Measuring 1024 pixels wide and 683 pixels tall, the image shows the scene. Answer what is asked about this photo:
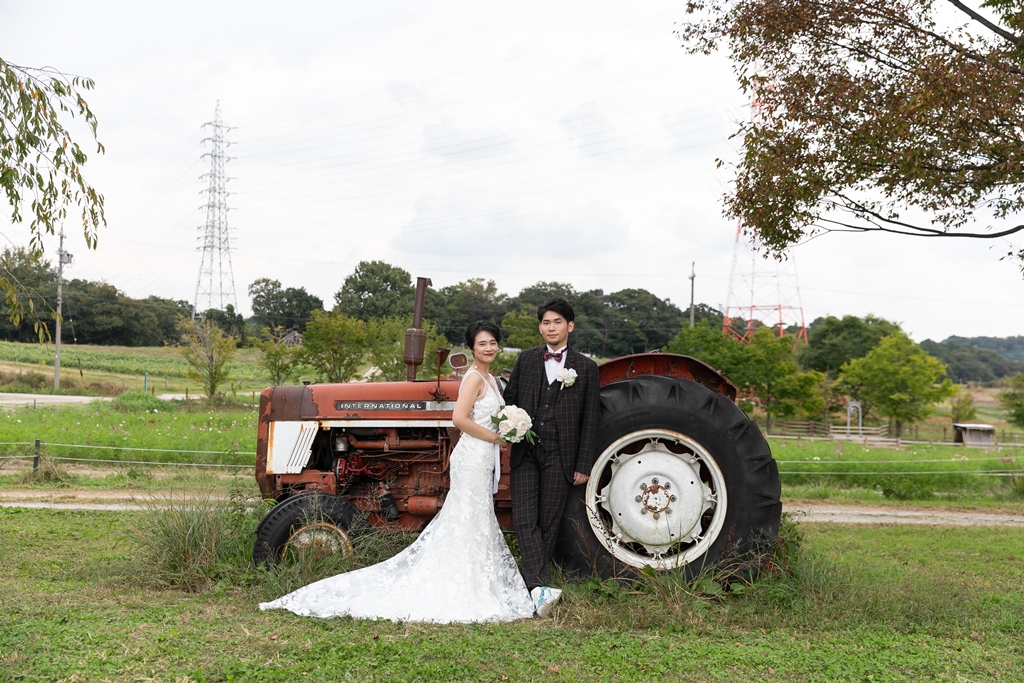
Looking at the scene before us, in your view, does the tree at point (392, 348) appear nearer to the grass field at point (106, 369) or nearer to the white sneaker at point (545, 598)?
the grass field at point (106, 369)

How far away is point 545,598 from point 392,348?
22406mm

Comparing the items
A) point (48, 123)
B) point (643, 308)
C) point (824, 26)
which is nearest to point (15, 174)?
point (48, 123)

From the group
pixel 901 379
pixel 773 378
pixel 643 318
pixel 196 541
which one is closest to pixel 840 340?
pixel 643 318

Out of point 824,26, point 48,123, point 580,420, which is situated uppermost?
point 824,26

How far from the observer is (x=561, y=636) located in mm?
4430

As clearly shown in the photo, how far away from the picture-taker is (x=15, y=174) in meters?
4.78

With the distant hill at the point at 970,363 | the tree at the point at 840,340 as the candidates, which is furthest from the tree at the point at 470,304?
the distant hill at the point at 970,363

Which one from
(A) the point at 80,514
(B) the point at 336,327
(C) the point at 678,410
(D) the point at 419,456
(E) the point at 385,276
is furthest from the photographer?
(E) the point at 385,276

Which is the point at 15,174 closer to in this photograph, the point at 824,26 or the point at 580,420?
the point at 580,420

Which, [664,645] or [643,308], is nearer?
[664,645]

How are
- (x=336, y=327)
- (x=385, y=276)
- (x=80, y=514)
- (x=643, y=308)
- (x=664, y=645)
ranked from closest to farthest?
(x=664, y=645)
(x=80, y=514)
(x=336, y=327)
(x=385, y=276)
(x=643, y=308)

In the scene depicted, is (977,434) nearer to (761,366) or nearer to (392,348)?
(761,366)

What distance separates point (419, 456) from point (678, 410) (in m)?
1.85

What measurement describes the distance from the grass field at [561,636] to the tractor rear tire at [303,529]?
0.25 metres
